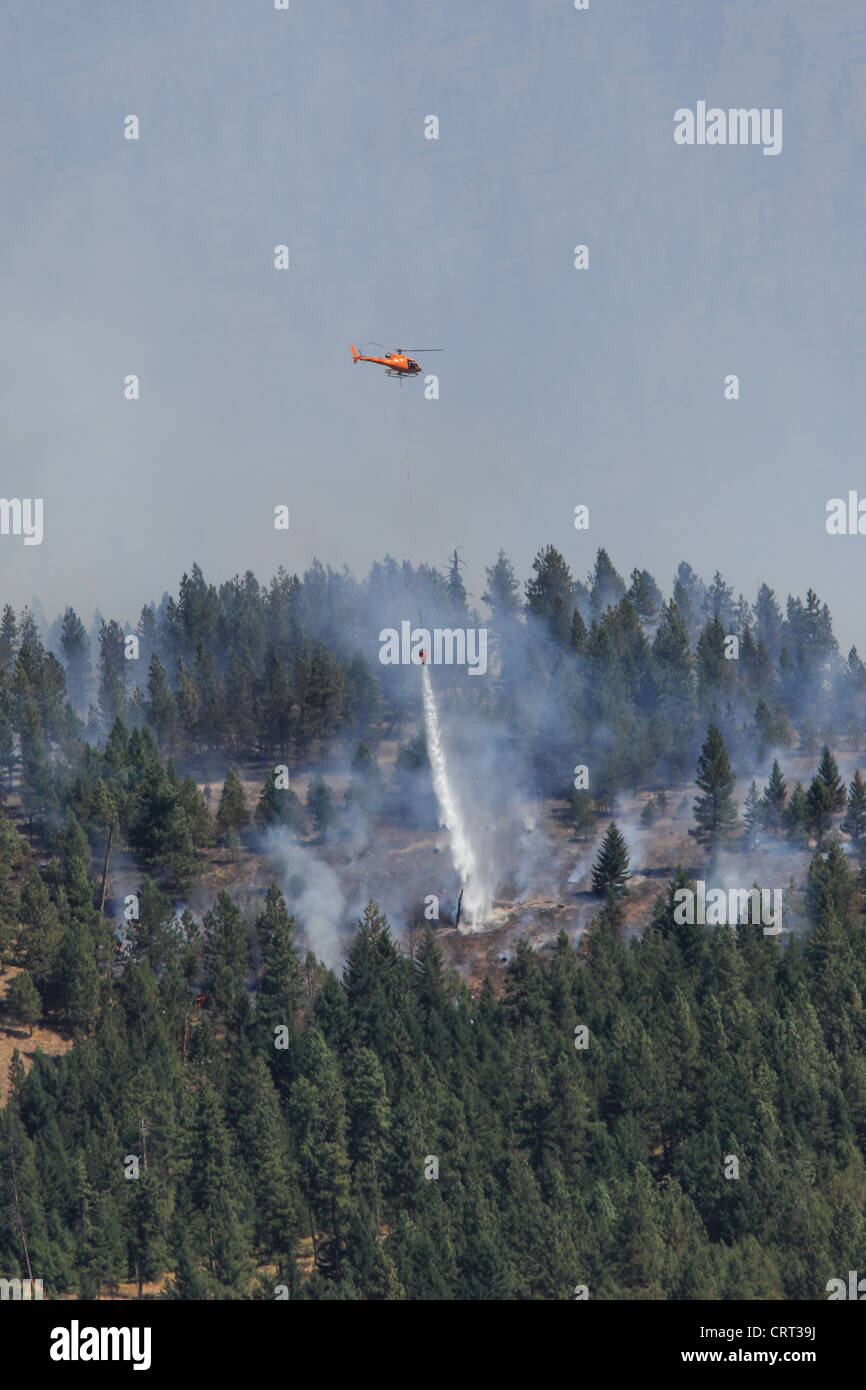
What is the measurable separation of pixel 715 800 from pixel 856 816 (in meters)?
12.2

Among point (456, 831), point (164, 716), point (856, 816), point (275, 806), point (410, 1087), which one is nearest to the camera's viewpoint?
point (410, 1087)

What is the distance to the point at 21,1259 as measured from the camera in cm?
9731

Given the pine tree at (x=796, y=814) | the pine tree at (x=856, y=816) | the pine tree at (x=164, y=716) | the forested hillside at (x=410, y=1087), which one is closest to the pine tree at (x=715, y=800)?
the forested hillside at (x=410, y=1087)

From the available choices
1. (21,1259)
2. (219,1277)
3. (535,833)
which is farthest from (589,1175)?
(535,833)

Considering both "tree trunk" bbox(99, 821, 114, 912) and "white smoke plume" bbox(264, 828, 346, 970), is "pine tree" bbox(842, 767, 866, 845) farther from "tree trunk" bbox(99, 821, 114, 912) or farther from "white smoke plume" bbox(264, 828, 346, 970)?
"tree trunk" bbox(99, 821, 114, 912)

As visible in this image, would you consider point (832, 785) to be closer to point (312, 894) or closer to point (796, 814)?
point (796, 814)

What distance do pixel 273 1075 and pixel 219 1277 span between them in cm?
2305

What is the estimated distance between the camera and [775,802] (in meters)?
169

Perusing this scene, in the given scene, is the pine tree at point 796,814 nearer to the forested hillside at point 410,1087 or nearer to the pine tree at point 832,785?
the forested hillside at point 410,1087

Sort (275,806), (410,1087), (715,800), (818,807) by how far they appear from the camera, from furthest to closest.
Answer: (275,806) → (715,800) → (818,807) → (410,1087)

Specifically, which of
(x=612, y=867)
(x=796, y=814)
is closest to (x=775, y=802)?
(x=796, y=814)

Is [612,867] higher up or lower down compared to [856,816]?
lower down

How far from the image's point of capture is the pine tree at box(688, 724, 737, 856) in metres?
166

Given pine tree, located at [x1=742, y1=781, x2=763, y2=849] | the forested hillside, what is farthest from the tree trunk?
pine tree, located at [x1=742, y1=781, x2=763, y2=849]
